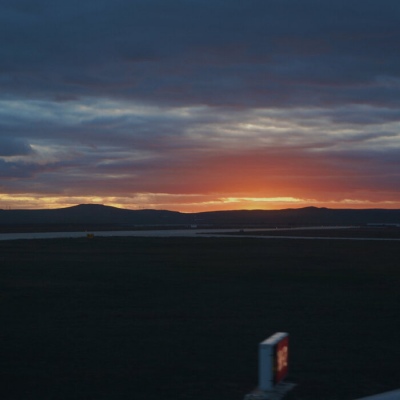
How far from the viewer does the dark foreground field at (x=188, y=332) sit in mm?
11977

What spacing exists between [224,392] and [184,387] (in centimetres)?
71

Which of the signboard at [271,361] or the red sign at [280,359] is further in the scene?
the red sign at [280,359]

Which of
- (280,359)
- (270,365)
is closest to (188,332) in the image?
(280,359)

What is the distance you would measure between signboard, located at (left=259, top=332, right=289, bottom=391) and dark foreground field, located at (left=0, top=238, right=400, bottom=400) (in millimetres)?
1086

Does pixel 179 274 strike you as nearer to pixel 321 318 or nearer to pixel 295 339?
pixel 321 318

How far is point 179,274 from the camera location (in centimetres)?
3378

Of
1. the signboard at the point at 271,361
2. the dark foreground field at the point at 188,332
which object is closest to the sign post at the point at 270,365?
the signboard at the point at 271,361

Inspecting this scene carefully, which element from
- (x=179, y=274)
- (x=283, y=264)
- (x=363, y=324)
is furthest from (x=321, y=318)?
(x=283, y=264)

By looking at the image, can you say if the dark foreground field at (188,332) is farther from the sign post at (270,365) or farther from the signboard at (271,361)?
the signboard at (271,361)

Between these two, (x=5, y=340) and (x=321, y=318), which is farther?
(x=321, y=318)

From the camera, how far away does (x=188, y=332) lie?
1714cm

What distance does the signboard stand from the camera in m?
9.82

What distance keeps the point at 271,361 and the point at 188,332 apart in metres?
7.40

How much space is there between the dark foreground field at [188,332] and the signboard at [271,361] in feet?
3.56
